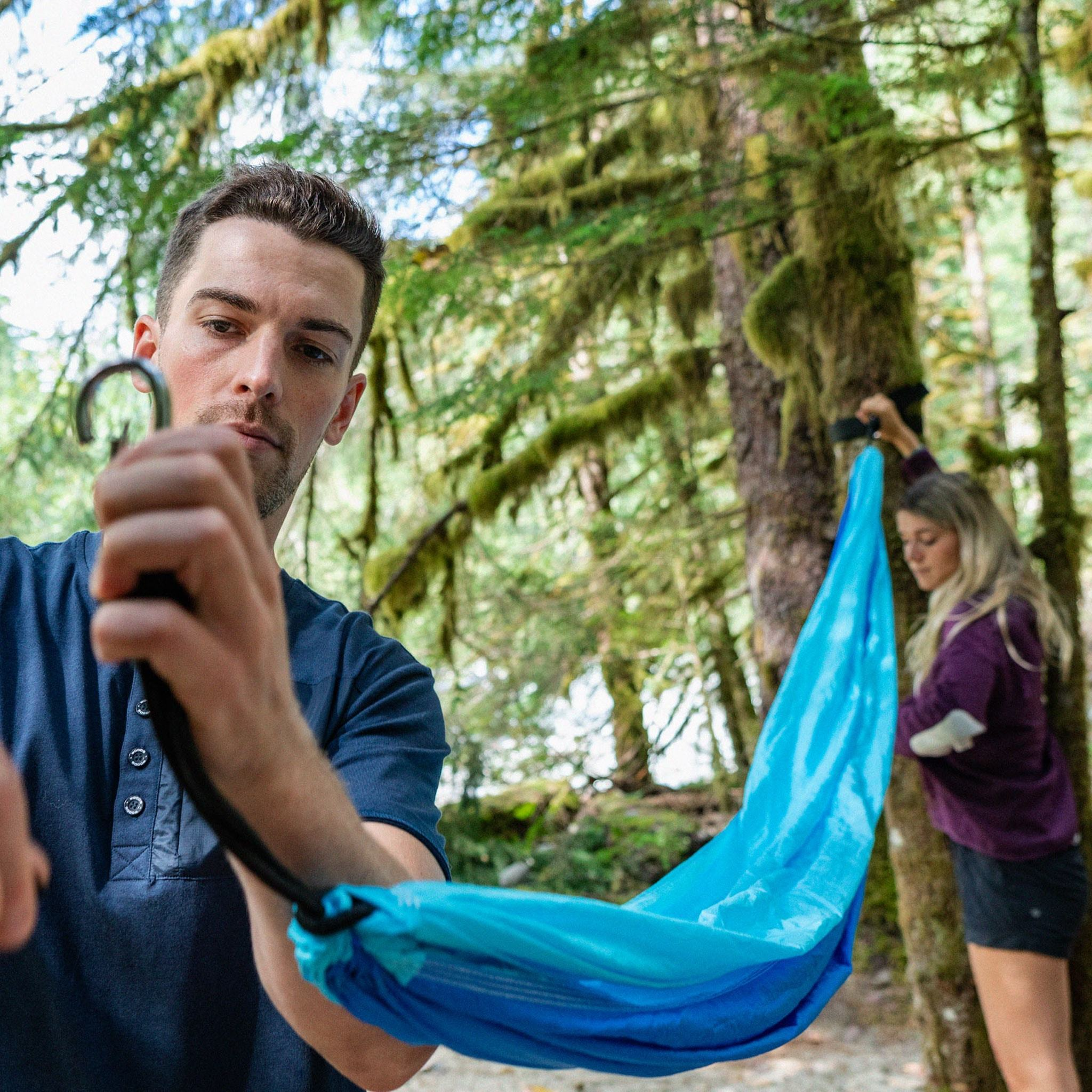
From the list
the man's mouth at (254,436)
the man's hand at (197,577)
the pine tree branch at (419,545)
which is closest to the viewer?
the man's hand at (197,577)

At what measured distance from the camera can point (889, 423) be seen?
3.36 m

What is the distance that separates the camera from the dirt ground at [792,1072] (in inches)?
156

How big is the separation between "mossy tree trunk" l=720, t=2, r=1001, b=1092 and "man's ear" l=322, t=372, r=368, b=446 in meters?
2.26

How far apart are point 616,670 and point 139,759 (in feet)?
15.7

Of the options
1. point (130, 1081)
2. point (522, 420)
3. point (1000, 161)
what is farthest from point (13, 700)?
point (522, 420)

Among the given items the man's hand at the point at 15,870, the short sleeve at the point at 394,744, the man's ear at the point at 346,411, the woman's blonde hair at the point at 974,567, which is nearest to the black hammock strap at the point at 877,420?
the woman's blonde hair at the point at 974,567

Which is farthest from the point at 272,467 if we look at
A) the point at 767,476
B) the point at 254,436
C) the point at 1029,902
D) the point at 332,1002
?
the point at 767,476

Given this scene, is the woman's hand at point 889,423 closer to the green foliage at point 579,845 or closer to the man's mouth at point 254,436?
the man's mouth at point 254,436

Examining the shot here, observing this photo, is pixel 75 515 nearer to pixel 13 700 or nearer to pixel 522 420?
pixel 522 420

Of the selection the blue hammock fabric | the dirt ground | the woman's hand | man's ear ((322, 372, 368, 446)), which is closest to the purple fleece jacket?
the woman's hand

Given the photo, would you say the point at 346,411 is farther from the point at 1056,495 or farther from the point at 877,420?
the point at 1056,495

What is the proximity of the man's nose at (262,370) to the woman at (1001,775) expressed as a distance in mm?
2370

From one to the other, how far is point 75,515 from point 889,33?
498 centimetres

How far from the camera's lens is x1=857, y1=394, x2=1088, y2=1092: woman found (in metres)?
2.93
